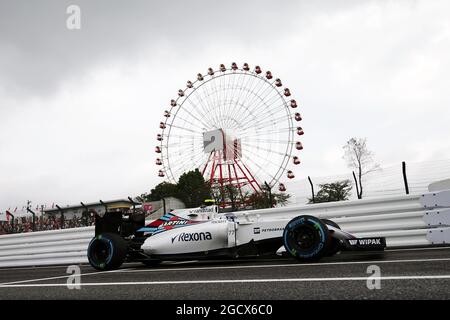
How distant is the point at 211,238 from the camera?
682cm

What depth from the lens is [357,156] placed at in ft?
136

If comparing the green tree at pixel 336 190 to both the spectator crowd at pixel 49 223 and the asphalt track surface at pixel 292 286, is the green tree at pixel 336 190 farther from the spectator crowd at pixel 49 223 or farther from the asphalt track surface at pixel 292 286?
the asphalt track surface at pixel 292 286

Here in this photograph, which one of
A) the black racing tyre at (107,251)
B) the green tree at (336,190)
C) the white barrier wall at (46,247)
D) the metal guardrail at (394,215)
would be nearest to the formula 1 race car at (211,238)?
the black racing tyre at (107,251)

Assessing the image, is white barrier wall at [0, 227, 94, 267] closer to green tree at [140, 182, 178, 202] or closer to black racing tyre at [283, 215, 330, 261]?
black racing tyre at [283, 215, 330, 261]

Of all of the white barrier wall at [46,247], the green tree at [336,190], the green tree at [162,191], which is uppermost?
the green tree at [162,191]

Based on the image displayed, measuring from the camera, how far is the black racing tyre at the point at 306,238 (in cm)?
556

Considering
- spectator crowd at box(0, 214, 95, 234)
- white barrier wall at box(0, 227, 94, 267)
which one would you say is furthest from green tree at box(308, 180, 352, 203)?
spectator crowd at box(0, 214, 95, 234)

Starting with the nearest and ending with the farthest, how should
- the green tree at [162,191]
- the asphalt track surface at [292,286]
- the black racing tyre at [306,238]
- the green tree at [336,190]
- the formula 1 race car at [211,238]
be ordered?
the asphalt track surface at [292,286]
the black racing tyre at [306,238]
the formula 1 race car at [211,238]
the green tree at [336,190]
the green tree at [162,191]

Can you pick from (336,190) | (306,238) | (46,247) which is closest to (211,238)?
(306,238)

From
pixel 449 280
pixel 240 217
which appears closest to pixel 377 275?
pixel 449 280
